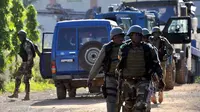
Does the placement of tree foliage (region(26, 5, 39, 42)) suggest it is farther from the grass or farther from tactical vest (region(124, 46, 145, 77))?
tactical vest (region(124, 46, 145, 77))

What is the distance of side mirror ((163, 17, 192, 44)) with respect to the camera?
20562mm

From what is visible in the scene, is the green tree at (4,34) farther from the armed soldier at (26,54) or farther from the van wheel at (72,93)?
the armed soldier at (26,54)

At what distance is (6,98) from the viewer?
1981 cm

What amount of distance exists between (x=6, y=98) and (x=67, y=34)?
107 inches

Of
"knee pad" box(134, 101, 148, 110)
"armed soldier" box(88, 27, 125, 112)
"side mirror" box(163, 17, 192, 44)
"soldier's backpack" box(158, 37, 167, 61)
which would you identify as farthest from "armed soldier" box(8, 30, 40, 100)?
"knee pad" box(134, 101, 148, 110)

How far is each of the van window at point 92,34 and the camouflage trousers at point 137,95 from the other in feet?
25.8

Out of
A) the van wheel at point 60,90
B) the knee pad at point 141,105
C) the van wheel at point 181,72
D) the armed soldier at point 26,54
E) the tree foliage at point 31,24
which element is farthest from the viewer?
the tree foliage at point 31,24

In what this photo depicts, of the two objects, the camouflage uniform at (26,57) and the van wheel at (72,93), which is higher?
the camouflage uniform at (26,57)

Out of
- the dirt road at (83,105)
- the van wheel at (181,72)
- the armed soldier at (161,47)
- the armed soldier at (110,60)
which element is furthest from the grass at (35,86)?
the armed soldier at (110,60)

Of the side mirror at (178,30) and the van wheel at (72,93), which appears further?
the side mirror at (178,30)

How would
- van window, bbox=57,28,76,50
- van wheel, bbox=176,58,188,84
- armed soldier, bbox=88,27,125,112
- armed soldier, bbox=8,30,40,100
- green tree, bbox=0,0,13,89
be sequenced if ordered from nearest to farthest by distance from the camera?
1. armed soldier, bbox=88,27,125,112
2. armed soldier, bbox=8,30,40,100
3. van window, bbox=57,28,76,50
4. green tree, bbox=0,0,13,89
5. van wheel, bbox=176,58,188,84

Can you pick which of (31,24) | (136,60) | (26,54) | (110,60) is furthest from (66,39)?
(31,24)

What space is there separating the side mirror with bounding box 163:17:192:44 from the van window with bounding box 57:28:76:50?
3.40 meters

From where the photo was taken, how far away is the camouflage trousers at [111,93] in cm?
1137
